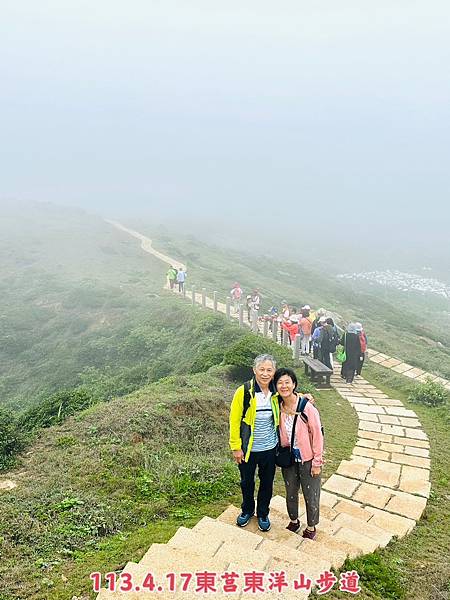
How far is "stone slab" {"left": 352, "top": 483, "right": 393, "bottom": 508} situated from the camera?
5.81m

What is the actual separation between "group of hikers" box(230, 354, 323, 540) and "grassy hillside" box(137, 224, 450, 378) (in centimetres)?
1122

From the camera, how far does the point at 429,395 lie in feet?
33.5

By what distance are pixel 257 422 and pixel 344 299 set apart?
97.7 feet

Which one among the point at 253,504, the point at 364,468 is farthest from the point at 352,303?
the point at 253,504

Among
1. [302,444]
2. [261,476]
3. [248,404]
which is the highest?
[248,404]

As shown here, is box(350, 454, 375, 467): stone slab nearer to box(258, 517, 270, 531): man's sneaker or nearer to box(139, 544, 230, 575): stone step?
box(258, 517, 270, 531): man's sneaker

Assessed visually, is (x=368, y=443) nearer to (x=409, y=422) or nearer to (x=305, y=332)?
(x=409, y=422)

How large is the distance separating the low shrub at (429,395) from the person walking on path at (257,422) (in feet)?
22.2

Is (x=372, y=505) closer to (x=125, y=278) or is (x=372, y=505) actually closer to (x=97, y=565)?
(x=97, y=565)

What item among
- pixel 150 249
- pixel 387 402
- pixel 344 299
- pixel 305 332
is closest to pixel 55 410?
pixel 387 402

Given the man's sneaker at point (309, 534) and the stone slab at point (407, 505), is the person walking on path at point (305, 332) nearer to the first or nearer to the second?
the stone slab at point (407, 505)

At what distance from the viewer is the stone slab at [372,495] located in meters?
5.81

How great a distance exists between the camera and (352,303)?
32.1 meters

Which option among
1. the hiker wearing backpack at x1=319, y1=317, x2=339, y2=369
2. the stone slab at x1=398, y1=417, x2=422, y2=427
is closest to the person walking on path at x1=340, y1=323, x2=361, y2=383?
the hiker wearing backpack at x1=319, y1=317, x2=339, y2=369
